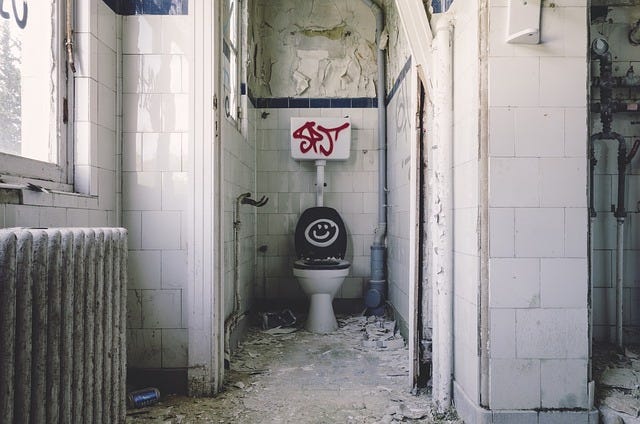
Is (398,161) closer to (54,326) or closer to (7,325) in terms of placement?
(54,326)

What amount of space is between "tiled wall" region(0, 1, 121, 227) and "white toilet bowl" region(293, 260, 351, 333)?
145 cm

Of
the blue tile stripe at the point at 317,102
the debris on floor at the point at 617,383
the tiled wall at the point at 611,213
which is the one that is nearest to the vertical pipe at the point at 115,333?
the debris on floor at the point at 617,383

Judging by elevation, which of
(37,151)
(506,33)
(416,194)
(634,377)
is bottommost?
(634,377)

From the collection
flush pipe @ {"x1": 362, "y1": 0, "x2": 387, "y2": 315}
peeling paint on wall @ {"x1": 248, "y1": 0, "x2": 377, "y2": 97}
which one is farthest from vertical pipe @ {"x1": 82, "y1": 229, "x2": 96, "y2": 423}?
peeling paint on wall @ {"x1": 248, "y1": 0, "x2": 377, "y2": 97}

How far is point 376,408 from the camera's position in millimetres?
1976

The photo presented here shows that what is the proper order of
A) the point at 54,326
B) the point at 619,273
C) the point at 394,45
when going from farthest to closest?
the point at 394,45, the point at 619,273, the point at 54,326

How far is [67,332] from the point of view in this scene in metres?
1.28

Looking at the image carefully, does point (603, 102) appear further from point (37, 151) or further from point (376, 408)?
point (37, 151)

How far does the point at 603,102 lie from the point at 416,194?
0.95 m

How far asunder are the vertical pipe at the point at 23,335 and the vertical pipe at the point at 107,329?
348 mm

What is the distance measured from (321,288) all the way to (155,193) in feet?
4.84

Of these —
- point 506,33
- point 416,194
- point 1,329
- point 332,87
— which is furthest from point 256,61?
point 1,329

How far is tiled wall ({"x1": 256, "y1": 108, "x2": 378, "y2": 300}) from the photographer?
12.5ft

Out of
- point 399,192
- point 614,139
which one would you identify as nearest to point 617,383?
point 614,139
